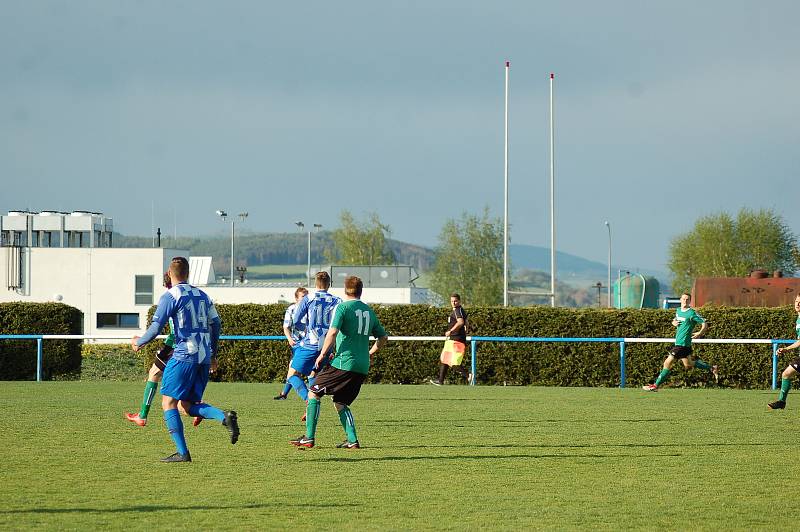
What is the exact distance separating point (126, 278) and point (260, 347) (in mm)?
45247

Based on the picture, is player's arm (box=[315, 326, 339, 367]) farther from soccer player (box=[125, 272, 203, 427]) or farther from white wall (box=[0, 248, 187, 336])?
white wall (box=[0, 248, 187, 336])

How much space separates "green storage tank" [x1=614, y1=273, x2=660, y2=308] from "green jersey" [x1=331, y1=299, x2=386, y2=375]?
47.8 meters

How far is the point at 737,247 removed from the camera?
3602 inches

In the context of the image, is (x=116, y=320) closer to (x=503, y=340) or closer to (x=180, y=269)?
(x=503, y=340)

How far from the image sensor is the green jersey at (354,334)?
11.3 meters

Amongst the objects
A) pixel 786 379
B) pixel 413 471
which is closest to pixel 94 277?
pixel 786 379

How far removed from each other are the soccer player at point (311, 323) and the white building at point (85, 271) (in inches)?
2094

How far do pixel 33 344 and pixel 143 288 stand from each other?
43421 mm

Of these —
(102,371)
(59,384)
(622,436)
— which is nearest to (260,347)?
(59,384)

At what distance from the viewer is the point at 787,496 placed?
9.00 m

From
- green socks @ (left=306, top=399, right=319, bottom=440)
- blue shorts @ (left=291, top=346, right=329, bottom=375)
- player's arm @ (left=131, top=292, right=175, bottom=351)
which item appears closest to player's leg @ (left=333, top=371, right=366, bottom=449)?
green socks @ (left=306, top=399, right=319, bottom=440)

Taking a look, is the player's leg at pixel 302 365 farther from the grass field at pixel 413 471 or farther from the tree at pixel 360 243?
the tree at pixel 360 243

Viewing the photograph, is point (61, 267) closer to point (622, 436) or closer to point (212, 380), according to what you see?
point (212, 380)

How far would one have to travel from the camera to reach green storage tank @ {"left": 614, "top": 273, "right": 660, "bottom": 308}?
58.8 meters
